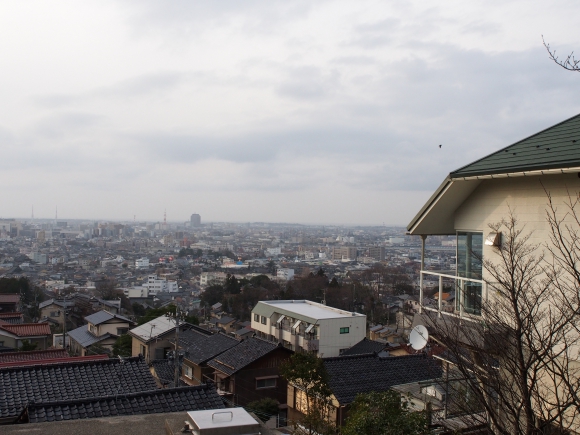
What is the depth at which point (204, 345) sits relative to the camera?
50.6 feet

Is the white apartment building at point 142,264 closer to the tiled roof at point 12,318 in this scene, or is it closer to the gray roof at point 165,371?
the tiled roof at point 12,318

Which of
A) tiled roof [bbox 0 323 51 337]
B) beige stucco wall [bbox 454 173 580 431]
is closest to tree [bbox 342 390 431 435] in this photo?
beige stucco wall [bbox 454 173 580 431]

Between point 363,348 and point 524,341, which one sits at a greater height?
point 524,341

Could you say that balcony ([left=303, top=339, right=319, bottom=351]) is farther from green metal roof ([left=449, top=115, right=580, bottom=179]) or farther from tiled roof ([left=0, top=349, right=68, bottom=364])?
green metal roof ([left=449, top=115, right=580, bottom=179])

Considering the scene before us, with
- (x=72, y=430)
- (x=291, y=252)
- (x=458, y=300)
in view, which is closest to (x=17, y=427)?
(x=72, y=430)

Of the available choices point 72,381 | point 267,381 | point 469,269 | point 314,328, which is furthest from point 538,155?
point 314,328

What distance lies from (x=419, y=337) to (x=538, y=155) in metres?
2.13

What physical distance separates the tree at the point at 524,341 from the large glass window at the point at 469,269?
0.38 m

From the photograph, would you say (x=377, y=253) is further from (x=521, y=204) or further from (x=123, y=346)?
(x=521, y=204)

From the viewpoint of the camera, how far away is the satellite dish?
4.94 meters

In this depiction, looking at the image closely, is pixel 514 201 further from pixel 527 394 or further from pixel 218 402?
pixel 218 402

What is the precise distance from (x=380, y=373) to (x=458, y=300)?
6.38m

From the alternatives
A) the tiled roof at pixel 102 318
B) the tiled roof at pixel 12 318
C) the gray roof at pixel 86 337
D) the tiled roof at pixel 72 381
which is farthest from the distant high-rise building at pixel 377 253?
the tiled roof at pixel 72 381

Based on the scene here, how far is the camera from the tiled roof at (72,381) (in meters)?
5.89
